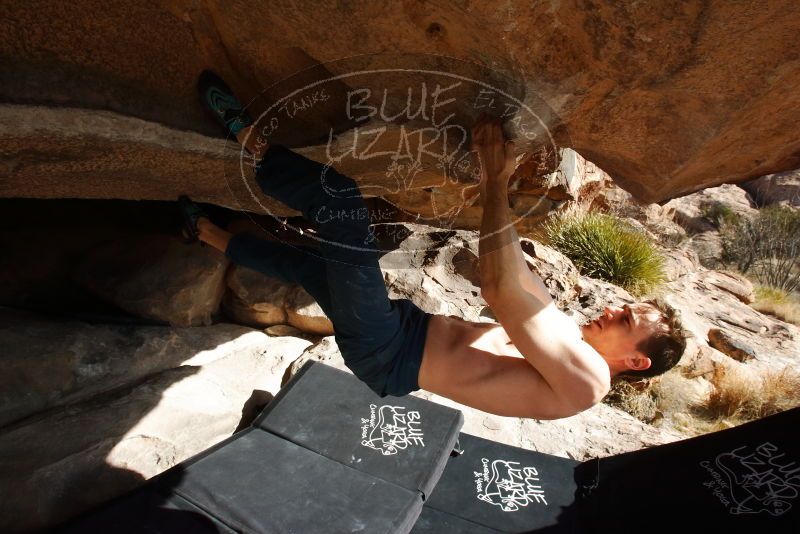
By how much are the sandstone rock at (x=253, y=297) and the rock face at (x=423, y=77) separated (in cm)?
177

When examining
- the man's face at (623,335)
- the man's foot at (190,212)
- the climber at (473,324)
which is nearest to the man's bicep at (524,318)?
the climber at (473,324)

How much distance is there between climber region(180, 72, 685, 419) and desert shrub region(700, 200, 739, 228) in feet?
42.1

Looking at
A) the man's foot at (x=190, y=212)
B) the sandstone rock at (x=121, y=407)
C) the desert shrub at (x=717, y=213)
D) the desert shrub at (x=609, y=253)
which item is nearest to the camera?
the sandstone rock at (x=121, y=407)

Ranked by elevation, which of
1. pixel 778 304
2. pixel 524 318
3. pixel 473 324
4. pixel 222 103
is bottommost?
pixel 778 304

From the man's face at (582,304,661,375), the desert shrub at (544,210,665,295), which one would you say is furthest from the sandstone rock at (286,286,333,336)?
the desert shrub at (544,210,665,295)

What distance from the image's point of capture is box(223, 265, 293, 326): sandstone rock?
375cm

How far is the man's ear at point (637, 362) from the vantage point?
1.92 metres

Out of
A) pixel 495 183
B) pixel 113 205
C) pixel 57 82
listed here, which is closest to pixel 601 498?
pixel 495 183

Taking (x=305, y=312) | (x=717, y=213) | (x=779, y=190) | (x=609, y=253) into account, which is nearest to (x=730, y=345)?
(x=609, y=253)

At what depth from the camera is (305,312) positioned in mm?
3773

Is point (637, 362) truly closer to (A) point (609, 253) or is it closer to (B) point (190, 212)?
(B) point (190, 212)

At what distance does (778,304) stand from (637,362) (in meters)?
8.00

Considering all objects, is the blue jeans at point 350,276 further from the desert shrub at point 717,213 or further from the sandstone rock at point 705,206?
the desert shrub at point 717,213

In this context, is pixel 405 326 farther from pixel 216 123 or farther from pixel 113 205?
pixel 113 205
